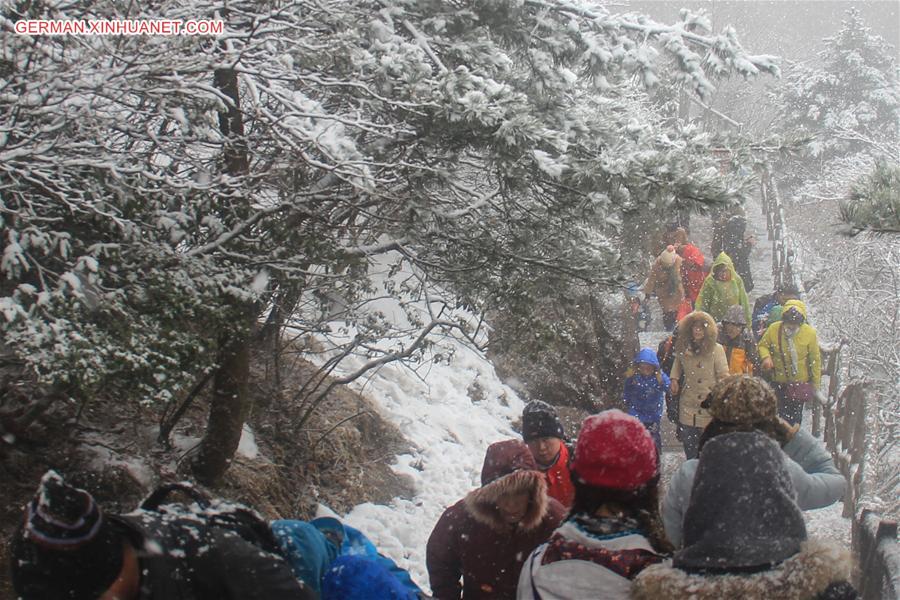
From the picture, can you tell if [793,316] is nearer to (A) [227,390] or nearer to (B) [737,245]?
(A) [227,390]

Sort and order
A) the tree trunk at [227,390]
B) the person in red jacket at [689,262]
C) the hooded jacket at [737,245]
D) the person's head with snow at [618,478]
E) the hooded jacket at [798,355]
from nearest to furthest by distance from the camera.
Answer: the person's head with snow at [618,478] → the tree trunk at [227,390] → the hooded jacket at [798,355] → the person in red jacket at [689,262] → the hooded jacket at [737,245]

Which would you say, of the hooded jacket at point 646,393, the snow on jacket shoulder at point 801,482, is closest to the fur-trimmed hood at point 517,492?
the snow on jacket shoulder at point 801,482

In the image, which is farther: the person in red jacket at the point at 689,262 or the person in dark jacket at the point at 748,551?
the person in red jacket at the point at 689,262

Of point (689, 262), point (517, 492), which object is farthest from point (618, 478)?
point (689, 262)

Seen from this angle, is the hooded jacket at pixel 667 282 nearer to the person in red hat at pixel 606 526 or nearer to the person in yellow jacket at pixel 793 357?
the person in yellow jacket at pixel 793 357

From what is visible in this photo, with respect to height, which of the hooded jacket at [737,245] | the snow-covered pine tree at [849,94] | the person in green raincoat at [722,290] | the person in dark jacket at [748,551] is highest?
the snow-covered pine tree at [849,94]

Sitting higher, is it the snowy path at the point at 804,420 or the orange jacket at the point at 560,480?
the snowy path at the point at 804,420

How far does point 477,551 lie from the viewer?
117 inches

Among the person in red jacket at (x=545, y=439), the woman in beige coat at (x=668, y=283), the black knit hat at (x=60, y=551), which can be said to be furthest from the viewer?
the woman in beige coat at (x=668, y=283)

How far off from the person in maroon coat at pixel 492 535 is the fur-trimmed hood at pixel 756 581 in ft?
3.02

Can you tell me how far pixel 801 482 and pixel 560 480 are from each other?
1.31m

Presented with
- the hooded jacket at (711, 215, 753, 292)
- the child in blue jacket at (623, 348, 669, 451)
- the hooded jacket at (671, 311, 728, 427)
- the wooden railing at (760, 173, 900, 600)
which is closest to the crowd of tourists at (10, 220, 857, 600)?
the wooden railing at (760, 173, 900, 600)

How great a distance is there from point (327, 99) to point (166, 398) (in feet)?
8.47

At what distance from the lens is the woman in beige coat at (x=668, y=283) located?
32.8 ft
